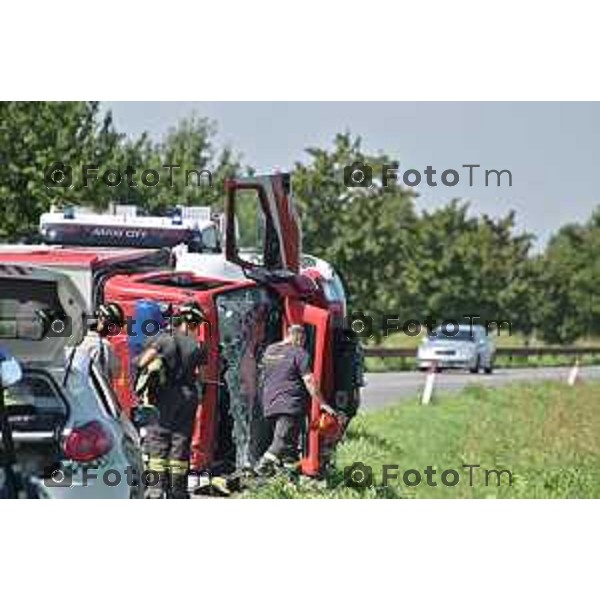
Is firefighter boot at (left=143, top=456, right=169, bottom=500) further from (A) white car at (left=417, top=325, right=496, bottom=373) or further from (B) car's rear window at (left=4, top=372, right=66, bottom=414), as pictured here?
(A) white car at (left=417, top=325, right=496, bottom=373)

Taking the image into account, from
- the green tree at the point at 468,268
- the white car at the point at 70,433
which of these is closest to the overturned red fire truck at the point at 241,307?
the green tree at the point at 468,268

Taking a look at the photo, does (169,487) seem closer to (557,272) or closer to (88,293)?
(88,293)

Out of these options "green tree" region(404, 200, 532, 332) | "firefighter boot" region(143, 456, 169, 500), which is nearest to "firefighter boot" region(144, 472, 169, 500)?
"firefighter boot" region(143, 456, 169, 500)

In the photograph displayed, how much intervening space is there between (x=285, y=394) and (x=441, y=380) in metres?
1.22

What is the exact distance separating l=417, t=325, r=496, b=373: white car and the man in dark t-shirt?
0.80 m

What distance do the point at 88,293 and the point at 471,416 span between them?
246 centimetres

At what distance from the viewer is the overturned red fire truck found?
10.8 meters

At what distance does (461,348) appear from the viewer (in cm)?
1098

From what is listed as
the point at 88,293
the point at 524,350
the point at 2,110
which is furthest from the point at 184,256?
the point at 524,350

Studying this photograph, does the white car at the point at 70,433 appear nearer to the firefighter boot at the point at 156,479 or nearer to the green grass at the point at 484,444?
the firefighter boot at the point at 156,479

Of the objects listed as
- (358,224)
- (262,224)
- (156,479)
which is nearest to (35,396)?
(156,479)
